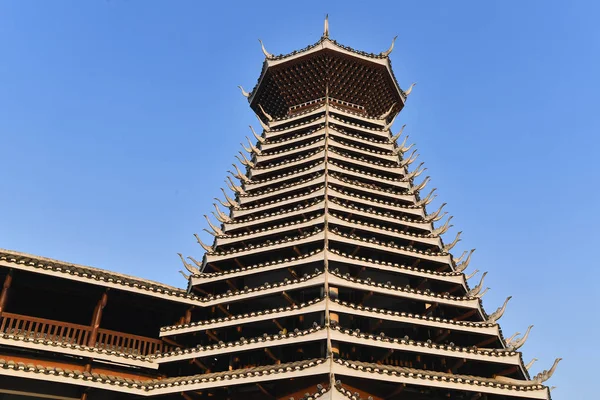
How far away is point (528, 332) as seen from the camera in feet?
78.7

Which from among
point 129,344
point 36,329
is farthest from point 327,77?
point 36,329

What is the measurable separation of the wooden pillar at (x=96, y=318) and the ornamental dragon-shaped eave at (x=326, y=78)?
17.0 meters

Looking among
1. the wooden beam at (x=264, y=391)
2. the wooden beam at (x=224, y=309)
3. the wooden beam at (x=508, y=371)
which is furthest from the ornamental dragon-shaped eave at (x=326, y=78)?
the wooden beam at (x=264, y=391)

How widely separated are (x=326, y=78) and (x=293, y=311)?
61.5 feet

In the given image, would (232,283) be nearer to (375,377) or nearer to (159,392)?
(159,392)

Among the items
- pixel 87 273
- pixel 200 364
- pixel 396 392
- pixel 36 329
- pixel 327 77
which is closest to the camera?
pixel 396 392

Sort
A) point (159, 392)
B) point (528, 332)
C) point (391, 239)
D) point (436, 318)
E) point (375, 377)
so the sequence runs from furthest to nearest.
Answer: point (391, 239) → point (528, 332) → point (436, 318) → point (159, 392) → point (375, 377)

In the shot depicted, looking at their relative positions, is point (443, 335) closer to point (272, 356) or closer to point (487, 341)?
point (487, 341)

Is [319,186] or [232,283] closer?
[232,283]

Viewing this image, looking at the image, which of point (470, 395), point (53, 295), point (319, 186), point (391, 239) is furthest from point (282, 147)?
point (470, 395)

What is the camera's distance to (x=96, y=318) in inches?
856

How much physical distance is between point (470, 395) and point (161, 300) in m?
13.0

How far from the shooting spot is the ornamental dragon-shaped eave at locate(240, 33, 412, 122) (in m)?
35.3

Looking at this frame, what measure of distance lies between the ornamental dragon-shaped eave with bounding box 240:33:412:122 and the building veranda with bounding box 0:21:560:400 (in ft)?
17.7
